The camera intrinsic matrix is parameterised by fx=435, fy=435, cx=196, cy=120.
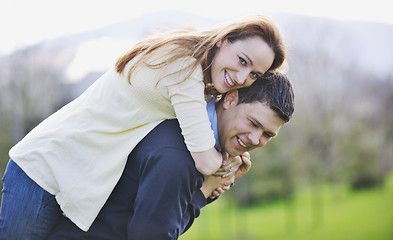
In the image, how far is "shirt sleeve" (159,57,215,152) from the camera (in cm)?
167

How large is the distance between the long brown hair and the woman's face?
0.09ft

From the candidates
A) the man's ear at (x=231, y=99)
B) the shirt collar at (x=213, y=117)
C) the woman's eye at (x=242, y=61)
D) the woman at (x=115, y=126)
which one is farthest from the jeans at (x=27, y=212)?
the woman's eye at (x=242, y=61)

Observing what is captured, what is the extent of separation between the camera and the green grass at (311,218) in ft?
44.5

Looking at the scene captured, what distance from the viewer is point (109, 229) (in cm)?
174

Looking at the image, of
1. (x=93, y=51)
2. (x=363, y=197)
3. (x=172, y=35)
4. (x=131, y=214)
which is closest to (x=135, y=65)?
(x=172, y=35)

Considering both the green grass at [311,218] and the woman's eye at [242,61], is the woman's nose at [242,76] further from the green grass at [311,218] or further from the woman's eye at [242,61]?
the green grass at [311,218]

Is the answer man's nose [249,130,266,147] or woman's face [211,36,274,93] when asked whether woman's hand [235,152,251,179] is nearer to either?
man's nose [249,130,266,147]

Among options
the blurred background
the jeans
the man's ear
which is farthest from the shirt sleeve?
the blurred background

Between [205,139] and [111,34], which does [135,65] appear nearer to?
[205,139]

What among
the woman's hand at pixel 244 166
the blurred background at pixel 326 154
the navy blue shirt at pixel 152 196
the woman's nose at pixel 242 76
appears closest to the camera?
the navy blue shirt at pixel 152 196

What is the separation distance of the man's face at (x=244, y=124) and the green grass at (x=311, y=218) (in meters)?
11.6

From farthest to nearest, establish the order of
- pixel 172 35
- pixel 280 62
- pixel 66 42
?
pixel 66 42, pixel 280 62, pixel 172 35

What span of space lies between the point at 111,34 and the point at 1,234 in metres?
8.07

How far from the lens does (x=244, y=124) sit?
188 cm
